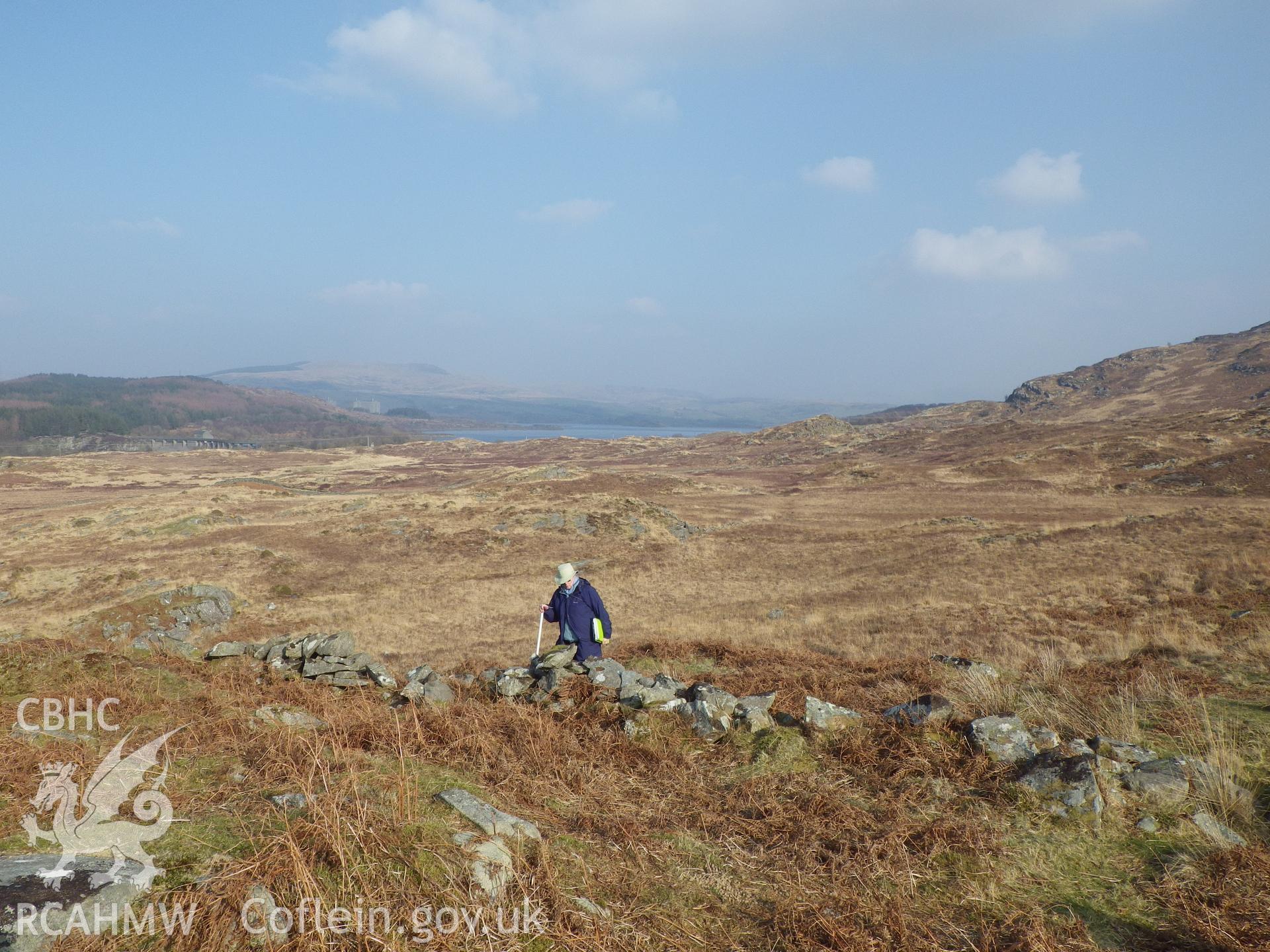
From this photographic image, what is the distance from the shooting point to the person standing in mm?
10734

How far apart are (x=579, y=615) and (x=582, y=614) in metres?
A: 0.06

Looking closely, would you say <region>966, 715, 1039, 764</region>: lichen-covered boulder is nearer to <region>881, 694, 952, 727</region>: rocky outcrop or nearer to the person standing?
<region>881, 694, 952, 727</region>: rocky outcrop

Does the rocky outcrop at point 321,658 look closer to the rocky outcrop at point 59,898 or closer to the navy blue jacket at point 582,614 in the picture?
the navy blue jacket at point 582,614

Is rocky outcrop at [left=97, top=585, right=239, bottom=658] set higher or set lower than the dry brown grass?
lower

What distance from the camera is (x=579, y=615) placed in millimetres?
10898

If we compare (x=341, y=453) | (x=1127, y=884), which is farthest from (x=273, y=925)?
(x=341, y=453)

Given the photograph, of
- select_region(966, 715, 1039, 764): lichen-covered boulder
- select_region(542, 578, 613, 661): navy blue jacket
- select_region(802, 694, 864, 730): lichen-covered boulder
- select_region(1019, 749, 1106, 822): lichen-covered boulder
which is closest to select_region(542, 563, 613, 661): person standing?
select_region(542, 578, 613, 661): navy blue jacket

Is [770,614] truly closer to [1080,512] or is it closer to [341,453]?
[1080,512]

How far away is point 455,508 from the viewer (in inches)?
1965

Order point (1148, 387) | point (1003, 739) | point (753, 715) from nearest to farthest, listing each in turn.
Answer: point (1003, 739), point (753, 715), point (1148, 387)

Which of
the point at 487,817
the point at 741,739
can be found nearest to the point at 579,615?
the point at 741,739

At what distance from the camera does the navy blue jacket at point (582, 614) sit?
35.3ft

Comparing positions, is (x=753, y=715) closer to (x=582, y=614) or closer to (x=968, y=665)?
(x=582, y=614)

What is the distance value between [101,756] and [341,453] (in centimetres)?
16373
